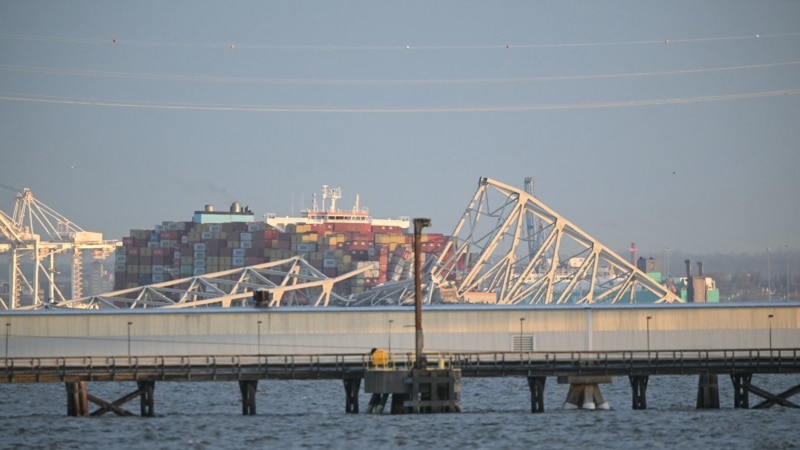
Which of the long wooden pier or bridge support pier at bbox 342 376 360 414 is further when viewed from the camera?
bridge support pier at bbox 342 376 360 414

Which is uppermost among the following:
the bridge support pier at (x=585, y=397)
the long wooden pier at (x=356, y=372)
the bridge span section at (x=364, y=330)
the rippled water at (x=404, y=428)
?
the bridge span section at (x=364, y=330)

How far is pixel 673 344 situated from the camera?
9388 cm

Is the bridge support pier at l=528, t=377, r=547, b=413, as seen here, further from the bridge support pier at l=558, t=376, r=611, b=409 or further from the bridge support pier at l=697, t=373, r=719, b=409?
the bridge support pier at l=697, t=373, r=719, b=409

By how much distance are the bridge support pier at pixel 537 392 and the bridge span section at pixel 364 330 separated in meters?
15.8

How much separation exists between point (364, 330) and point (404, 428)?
85.8 feet

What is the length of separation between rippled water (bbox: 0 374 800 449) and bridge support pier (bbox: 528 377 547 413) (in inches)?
27.9

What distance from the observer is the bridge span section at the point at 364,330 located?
9244 centimetres

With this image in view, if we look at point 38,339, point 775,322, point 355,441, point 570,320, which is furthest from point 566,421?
point 38,339

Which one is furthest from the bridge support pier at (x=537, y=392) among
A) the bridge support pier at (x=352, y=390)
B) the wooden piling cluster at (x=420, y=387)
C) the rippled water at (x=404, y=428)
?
the bridge support pier at (x=352, y=390)

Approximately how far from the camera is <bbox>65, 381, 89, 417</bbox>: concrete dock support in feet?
239

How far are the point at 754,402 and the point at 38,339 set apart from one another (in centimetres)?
4386

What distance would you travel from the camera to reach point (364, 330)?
306ft

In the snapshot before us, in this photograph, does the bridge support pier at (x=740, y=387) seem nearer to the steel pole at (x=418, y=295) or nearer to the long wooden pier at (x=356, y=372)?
the long wooden pier at (x=356, y=372)

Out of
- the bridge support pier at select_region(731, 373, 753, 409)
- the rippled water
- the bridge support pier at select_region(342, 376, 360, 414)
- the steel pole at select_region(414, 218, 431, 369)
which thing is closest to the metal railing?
the bridge support pier at select_region(342, 376, 360, 414)
